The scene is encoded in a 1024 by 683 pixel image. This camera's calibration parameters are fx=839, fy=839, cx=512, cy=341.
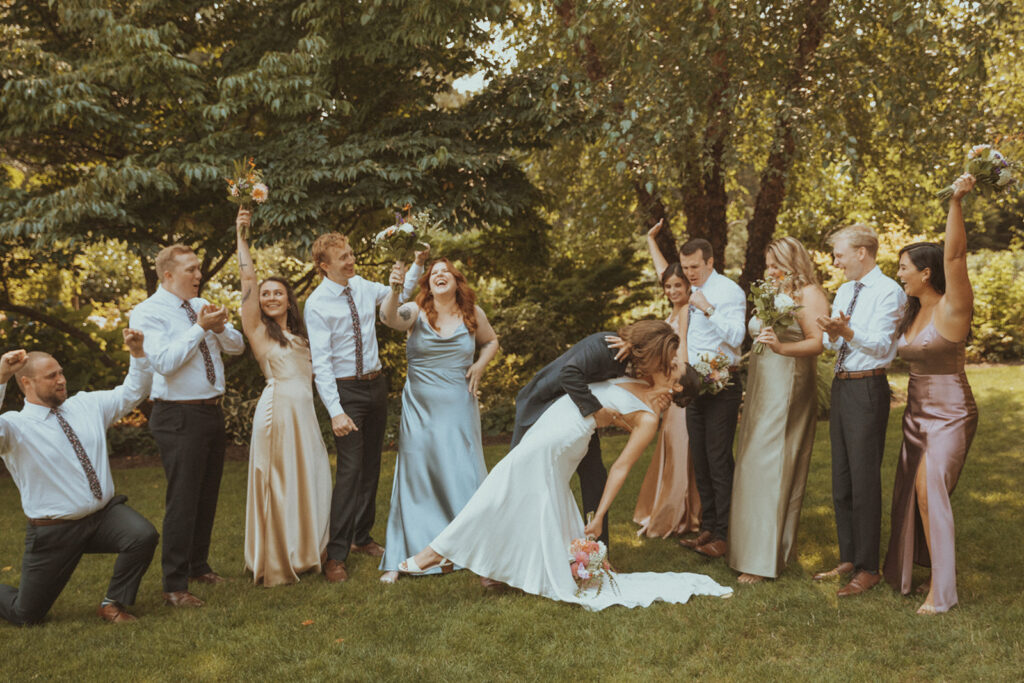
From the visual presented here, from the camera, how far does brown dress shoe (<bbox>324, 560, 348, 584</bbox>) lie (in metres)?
5.57

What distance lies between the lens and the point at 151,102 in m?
9.85

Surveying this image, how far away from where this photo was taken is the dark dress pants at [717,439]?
19.3ft

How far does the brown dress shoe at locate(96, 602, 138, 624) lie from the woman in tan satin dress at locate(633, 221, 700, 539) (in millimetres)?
3664

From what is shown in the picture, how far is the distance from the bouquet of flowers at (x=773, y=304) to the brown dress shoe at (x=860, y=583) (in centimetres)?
156

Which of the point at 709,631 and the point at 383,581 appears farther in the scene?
the point at 383,581

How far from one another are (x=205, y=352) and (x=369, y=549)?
6.54 feet

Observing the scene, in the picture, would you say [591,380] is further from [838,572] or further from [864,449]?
[838,572]

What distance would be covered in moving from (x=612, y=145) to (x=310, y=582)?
5968 mm

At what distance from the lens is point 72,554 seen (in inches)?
188

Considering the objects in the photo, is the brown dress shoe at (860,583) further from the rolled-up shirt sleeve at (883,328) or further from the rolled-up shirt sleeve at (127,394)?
the rolled-up shirt sleeve at (127,394)

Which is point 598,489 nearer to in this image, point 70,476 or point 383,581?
point 383,581

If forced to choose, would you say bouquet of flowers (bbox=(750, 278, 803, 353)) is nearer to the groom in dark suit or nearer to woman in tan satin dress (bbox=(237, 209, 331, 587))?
the groom in dark suit

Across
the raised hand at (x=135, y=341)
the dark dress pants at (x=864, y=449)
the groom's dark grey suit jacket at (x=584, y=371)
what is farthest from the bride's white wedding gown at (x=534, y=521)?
the raised hand at (x=135, y=341)

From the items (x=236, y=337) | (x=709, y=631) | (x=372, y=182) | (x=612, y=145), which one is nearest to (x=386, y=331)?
(x=372, y=182)
